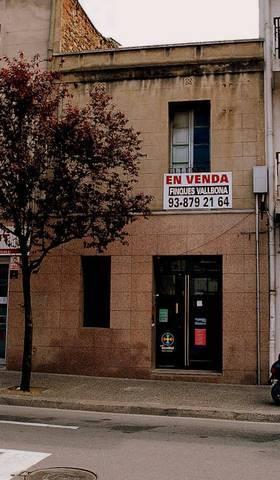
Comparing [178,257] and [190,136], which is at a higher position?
[190,136]

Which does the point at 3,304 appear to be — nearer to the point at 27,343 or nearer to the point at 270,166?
the point at 27,343

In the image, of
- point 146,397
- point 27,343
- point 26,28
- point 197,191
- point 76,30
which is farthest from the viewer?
point 76,30

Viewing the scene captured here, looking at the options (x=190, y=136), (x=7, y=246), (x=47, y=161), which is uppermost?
(x=190, y=136)

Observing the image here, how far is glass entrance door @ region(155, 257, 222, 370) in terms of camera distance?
1356 cm

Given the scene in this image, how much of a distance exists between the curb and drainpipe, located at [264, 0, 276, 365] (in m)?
3.19

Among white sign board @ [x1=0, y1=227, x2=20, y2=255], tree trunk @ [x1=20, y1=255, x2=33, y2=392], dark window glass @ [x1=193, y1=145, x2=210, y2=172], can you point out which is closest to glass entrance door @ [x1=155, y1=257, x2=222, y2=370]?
dark window glass @ [x1=193, y1=145, x2=210, y2=172]

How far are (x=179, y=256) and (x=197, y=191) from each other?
5.45ft

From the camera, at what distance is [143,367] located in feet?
43.7

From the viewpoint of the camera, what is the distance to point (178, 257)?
13.8 m

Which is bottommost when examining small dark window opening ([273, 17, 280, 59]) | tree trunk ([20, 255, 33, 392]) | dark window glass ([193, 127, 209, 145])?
tree trunk ([20, 255, 33, 392])

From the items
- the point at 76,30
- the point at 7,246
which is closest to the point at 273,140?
the point at 76,30

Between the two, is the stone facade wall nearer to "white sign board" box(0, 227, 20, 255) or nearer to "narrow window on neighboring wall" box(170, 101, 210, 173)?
"narrow window on neighboring wall" box(170, 101, 210, 173)

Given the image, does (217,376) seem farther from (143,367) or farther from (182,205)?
(182,205)

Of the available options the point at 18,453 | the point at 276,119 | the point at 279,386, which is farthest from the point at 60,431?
the point at 276,119
